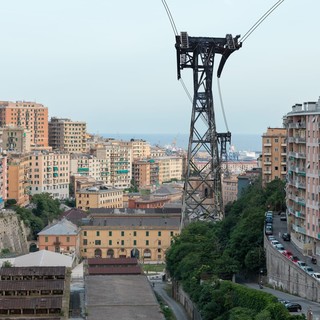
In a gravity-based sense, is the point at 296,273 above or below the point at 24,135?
below

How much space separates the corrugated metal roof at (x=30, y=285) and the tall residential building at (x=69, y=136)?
8415 cm

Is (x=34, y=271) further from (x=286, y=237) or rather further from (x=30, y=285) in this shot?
(x=286, y=237)

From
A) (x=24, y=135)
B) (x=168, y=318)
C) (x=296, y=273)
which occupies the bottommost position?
(x=168, y=318)

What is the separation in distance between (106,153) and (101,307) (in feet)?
264

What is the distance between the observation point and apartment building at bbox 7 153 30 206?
272 feet

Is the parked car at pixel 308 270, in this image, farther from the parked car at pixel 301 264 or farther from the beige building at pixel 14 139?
the beige building at pixel 14 139

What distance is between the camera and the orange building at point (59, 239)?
67.6 m

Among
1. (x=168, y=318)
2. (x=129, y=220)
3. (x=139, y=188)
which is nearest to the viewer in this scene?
(x=168, y=318)

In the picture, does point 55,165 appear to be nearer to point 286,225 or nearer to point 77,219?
point 77,219

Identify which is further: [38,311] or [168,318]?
[168,318]

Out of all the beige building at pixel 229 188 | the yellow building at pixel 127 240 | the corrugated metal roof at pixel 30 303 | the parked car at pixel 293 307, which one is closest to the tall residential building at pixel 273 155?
the yellow building at pixel 127 240

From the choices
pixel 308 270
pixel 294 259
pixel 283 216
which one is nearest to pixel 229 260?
pixel 294 259

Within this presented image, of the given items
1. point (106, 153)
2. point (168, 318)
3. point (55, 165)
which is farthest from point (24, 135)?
point (168, 318)

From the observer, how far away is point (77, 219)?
75.4m
